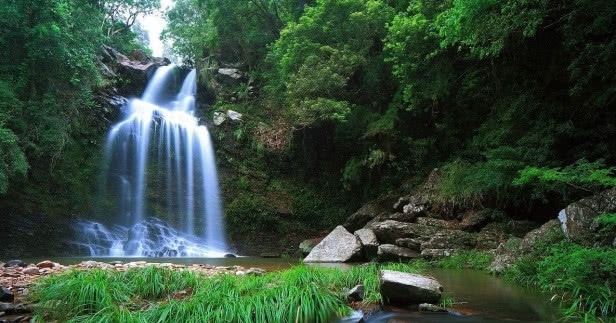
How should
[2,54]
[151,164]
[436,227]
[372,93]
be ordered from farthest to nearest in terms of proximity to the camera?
[151,164] < [372,93] < [2,54] < [436,227]

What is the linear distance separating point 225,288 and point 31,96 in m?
11.7

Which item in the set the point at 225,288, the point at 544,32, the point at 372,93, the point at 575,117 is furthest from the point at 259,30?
the point at 225,288

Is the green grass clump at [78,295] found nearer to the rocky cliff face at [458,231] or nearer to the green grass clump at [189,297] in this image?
the green grass clump at [189,297]

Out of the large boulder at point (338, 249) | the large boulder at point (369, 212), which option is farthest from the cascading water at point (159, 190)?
the large boulder at point (369, 212)

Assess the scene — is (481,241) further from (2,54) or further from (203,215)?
(2,54)

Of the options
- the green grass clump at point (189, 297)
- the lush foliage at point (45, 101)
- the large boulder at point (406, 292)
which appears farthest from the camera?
the lush foliage at point (45, 101)

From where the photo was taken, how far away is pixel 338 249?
10.4 m

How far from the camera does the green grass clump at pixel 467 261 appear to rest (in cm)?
782

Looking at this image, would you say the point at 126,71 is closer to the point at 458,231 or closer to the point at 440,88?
the point at 440,88

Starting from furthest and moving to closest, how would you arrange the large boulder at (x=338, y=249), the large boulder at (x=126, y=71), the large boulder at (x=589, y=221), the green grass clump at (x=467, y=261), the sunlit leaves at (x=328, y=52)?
the large boulder at (x=126, y=71)
the sunlit leaves at (x=328, y=52)
the large boulder at (x=338, y=249)
the green grass clump at (x=467, y=261)
the large boulder at (x=589, y=221)

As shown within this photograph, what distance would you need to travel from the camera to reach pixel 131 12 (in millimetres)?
27516

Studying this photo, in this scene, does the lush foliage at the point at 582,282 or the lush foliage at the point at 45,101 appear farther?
the lush foliage at the point at 45,101

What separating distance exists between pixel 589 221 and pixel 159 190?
13.6 metres

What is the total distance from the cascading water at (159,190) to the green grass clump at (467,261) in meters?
7.61
